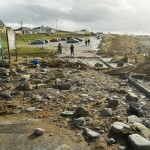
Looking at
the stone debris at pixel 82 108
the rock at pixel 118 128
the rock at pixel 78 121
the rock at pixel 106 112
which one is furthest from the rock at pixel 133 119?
the rock at pixel 78 121

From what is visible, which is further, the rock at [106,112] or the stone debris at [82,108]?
the rock at [106,112]

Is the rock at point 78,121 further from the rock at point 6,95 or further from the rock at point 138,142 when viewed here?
the rock at point 6,95

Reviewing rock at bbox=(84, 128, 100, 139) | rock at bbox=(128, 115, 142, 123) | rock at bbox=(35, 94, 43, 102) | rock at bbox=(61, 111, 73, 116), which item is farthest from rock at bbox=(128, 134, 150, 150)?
rock at bbox=(35, 94, 43, 102)

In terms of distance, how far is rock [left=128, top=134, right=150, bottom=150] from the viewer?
692cm

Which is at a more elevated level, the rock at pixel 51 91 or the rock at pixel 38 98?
the rock at pixel 38 98

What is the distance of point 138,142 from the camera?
7.11m

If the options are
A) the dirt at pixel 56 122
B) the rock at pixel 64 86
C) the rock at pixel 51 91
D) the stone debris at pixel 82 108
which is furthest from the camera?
the rock at pixel 64 86

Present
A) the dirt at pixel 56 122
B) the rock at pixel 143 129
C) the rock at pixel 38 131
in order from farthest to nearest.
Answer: the rock at pixel 143 129, the rock at pixel 38 131, the dirt at pixel 56 122

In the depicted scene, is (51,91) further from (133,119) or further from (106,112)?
(133,119)

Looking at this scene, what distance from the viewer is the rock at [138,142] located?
6.92 m

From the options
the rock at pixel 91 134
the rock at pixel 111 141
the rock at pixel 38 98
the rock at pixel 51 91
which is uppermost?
the rock at pixel 38 98

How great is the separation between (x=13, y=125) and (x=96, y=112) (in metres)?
2.74

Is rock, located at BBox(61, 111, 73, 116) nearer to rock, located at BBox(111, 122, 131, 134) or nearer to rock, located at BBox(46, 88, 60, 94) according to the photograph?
rock, located at BBox(111, 122, 131, 134)

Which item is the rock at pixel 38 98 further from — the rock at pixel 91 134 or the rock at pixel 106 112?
the rock at pixel 91 134
